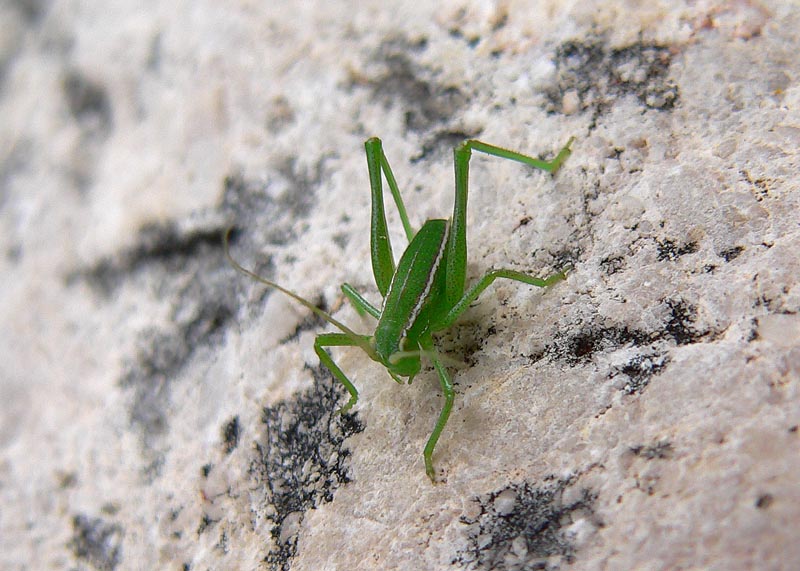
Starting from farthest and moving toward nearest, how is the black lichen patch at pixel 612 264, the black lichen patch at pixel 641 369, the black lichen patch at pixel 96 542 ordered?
the black lichen patch at pixel 96 542 < the black lichen patch at pixel 612 264 < the black lichen patch at pixel 641 369

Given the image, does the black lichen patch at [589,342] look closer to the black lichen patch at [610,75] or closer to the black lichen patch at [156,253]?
the black lichen patch at [610,75]

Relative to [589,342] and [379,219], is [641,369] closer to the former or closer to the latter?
[589,342]

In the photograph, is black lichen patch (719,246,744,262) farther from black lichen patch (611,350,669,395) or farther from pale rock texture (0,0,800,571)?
black lichen patch (611,350,669,395)

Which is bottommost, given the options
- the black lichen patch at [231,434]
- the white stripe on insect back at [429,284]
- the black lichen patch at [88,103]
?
the black lichen patch at [231,434]

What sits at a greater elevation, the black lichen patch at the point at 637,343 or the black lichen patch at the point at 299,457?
the black lichen patch at the point at 299,457

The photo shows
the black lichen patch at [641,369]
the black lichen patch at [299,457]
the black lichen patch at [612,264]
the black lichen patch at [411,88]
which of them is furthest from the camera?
the black lichen patch at [411,88]

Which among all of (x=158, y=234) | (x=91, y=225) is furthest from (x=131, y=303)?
(x=91, y=225)

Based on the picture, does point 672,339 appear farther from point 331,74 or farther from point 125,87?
point 125,87

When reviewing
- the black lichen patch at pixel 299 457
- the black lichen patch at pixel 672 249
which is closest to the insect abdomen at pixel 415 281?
the black lichen patch at pixel 299 457
